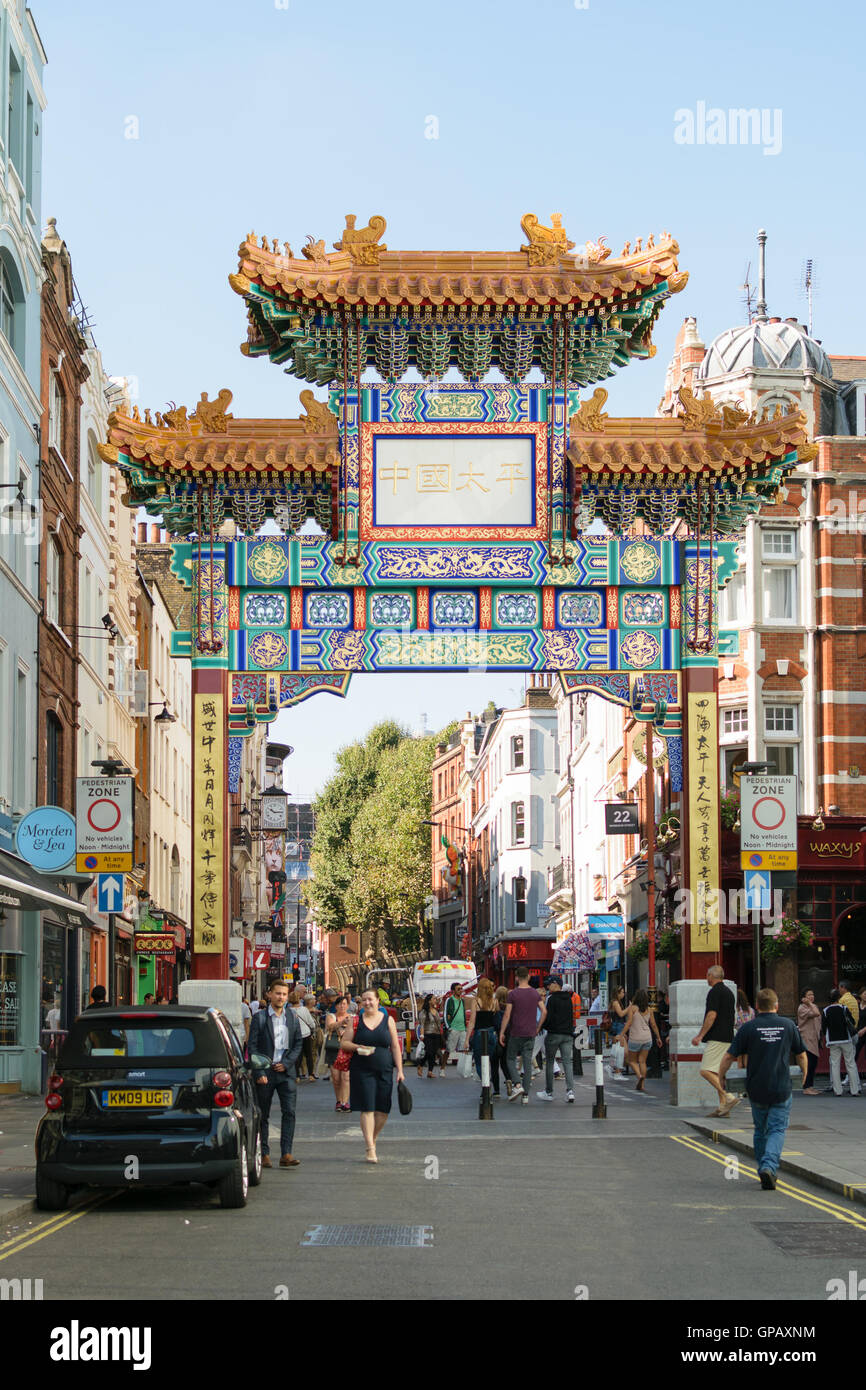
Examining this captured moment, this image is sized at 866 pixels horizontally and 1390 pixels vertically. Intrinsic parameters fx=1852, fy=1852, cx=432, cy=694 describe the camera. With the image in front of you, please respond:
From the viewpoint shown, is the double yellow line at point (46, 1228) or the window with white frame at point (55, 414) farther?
the window with white frame at point (55, 414)

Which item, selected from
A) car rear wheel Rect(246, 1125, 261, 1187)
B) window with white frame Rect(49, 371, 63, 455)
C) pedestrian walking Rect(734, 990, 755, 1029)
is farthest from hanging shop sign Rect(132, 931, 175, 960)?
car rear wheel Rect(246, 1125, 261, 1187)

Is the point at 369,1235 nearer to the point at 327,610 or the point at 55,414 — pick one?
the point at 327,610

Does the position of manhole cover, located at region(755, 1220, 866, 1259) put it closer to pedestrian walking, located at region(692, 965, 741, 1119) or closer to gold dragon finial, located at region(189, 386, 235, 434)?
pedestrian walking, located at region(692, 965, 741, 1119)

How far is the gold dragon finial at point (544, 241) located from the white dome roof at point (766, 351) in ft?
63.5

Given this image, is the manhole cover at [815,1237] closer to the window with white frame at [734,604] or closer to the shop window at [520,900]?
the window with white frame at [734,604]

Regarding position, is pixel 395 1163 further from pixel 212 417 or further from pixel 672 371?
pixel 672 371

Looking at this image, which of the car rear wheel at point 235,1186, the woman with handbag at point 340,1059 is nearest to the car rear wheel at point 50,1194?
the car rear wheel at point 235,1186

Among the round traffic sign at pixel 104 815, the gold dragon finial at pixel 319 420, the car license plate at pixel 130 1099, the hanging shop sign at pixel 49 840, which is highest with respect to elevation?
the gold dragon finial at pixel 319 420

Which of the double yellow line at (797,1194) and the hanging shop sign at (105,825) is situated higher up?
the hanging shop sign at (105,825)

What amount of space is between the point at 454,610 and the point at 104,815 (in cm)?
566

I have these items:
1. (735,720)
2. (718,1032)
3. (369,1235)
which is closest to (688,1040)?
(718,1032)

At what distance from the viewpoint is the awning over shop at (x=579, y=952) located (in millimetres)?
58188

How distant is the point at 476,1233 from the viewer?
513 inches
